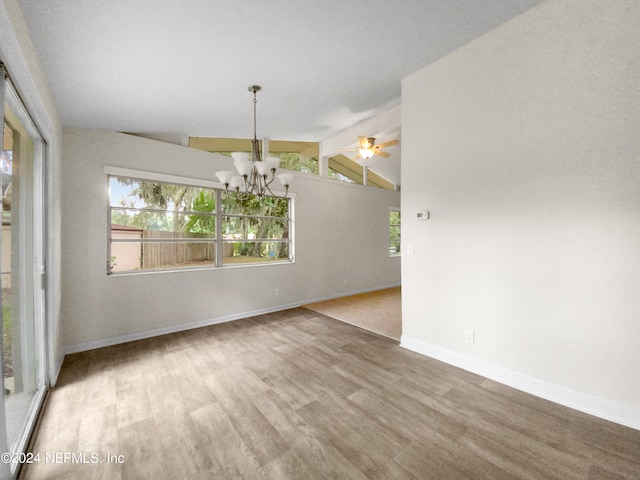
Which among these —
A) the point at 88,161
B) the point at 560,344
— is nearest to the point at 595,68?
the point at 560,344

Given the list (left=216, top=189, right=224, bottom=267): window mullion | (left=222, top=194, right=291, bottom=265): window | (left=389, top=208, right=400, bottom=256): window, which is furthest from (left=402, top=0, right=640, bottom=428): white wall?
(left=389, top=208, right=400, bottom=256): window

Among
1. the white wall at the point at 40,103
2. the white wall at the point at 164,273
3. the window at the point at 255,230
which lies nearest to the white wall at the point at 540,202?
the white wall at the point at 164,273

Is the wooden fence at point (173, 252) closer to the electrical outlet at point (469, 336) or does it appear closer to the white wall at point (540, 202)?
the white wall at point (540, 202)

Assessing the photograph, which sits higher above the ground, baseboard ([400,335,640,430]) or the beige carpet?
baseboard ([400,335,640,430])

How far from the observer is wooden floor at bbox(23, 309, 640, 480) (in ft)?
4.92

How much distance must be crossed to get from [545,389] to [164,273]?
4.33 m

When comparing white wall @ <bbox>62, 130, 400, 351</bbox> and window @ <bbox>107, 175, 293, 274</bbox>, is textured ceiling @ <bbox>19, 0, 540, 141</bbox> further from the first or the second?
window @ <bbox>107, 175, 293, 274</bbox>

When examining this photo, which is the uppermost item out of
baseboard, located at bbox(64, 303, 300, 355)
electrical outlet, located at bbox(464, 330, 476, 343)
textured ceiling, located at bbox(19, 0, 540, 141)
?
textured ceiling, located at bbox(19, 0, 540, 141)

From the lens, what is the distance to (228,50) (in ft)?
7.15

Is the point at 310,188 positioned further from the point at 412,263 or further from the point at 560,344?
the point at 560,344

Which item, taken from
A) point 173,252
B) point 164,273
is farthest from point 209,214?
point 164,273

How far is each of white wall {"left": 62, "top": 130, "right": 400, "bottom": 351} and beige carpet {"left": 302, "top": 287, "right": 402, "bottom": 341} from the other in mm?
384

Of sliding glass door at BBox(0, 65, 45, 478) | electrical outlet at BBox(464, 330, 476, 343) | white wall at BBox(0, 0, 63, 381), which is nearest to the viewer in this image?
white wall at BBox(0, 0, 63, 381)

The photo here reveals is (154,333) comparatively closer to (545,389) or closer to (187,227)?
(187,227)
